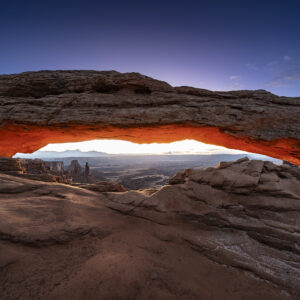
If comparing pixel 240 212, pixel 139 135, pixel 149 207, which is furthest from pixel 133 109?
pixel 240 212

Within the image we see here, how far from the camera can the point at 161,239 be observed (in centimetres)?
457

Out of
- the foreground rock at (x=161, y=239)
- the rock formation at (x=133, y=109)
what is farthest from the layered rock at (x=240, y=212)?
the rock formation at (x=133, y=109)

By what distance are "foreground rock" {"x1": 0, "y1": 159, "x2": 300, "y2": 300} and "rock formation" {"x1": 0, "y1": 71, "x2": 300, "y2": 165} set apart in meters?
2.99

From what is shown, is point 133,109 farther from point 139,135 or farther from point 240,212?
point 240,212

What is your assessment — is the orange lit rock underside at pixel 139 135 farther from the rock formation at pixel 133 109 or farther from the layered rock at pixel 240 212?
the layered rock at pixel 240 212

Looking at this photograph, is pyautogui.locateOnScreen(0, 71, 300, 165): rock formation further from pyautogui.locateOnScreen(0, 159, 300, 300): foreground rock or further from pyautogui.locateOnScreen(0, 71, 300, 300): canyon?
A: pyautogui.locateOnScreen(0, 159, 300, 300): foreground rock

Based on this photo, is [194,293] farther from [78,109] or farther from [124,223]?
[78,109]

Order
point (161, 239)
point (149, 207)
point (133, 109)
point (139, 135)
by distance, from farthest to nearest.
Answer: point (139, 135)
point (133, 109)
point (149, 207)
point (161, 239)

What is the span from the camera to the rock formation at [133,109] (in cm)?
827

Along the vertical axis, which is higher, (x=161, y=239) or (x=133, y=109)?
(x=133, y=109)

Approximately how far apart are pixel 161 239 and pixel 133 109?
22.7 feet

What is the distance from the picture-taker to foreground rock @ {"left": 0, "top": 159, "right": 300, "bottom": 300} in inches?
114

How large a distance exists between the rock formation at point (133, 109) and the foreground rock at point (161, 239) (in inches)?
118

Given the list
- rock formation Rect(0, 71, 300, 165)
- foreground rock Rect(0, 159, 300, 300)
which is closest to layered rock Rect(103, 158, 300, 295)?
foreground rock Rect(0, 159, 300, 300)
